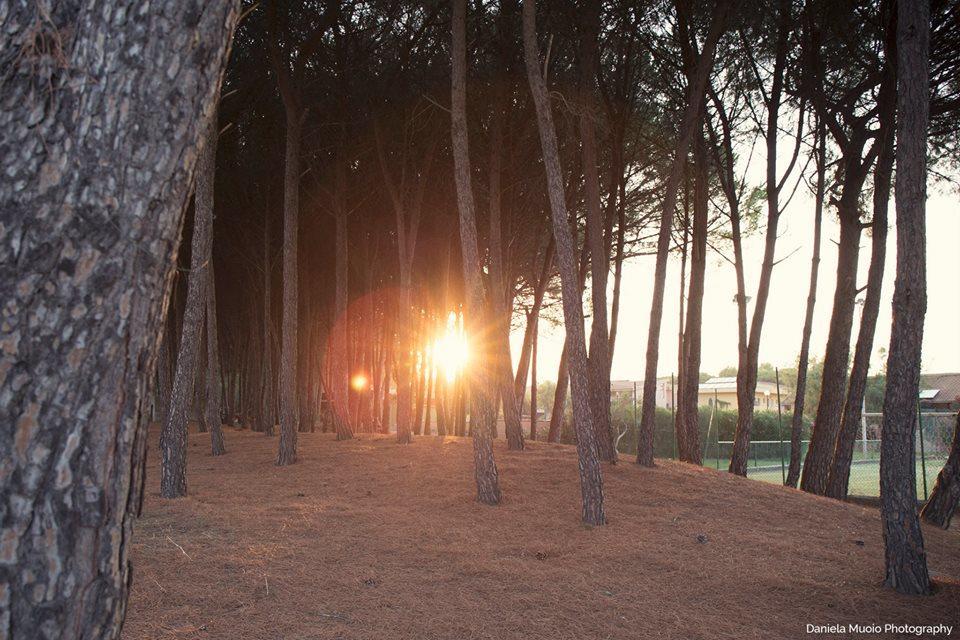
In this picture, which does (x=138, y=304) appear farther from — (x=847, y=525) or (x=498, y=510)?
(x=847, y=525)

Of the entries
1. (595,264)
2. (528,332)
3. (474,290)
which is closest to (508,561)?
(474,290)

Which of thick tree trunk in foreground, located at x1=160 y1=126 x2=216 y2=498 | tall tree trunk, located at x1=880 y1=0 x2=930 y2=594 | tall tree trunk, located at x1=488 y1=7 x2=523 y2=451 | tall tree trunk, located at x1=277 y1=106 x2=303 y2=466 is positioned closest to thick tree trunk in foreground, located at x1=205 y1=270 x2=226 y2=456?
tall tree trunk, located at x1=277 y1=106 x2=303 y2=466

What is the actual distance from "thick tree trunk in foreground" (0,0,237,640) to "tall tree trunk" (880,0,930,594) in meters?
5.11

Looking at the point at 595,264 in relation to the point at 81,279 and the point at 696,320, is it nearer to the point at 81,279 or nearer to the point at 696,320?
the point at 696,320

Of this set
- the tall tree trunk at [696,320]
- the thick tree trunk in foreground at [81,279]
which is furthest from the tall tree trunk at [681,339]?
the thick tree trunk in foreground at [81,279]

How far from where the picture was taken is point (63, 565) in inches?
59.5

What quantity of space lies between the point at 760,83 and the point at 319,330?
13308 millimetres

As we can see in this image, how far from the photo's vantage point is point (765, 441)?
18422mm

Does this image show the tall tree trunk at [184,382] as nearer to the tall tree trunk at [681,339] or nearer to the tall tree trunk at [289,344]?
the tall tree trunk at [289,344]

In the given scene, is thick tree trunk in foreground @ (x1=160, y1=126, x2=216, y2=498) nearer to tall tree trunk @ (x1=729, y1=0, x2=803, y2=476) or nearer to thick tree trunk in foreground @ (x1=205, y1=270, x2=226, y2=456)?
thick tree trunk in foreground @ (x1=205, y1=270, x2=226, y2=456)

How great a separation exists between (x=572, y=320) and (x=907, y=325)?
264cm

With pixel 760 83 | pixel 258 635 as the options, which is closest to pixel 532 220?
pixel 760 83

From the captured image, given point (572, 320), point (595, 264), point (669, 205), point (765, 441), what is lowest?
point (765, 441)

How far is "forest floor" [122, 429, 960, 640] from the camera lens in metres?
Answer: 4.21
